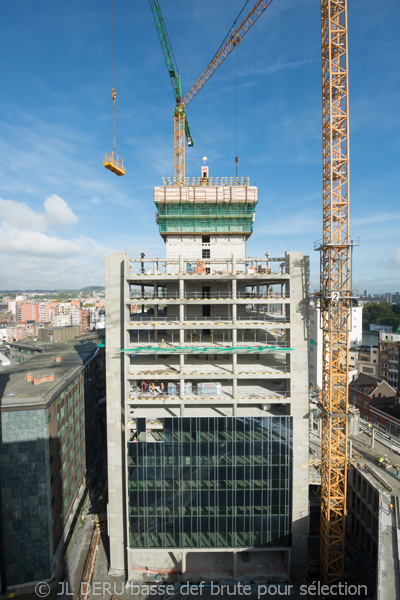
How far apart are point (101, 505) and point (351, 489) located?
1548 inches

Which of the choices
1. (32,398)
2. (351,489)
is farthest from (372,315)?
(32,398)

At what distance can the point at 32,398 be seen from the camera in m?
34.5

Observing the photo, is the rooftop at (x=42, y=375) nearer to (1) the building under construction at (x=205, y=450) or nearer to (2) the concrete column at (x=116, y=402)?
(2) the concrete column at (x=116, y=402)

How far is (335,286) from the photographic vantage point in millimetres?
34781

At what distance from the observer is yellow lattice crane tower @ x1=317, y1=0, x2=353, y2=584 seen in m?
34.2

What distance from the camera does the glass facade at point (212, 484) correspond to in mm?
32500

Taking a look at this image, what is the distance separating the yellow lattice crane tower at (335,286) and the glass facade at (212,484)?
564cm

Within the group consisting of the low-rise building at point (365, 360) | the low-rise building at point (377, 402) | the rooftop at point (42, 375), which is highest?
the rooftop at point (42, 375)

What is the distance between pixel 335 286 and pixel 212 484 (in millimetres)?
27680

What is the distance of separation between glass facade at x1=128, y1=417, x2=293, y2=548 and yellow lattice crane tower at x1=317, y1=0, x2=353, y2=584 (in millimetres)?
5643

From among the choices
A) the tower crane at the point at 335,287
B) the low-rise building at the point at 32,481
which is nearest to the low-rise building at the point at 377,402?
the tower crane at the point at 335,287

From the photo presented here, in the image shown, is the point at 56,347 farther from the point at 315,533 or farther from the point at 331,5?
the point at 331,5

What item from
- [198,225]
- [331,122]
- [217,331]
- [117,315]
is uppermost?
[331,122]

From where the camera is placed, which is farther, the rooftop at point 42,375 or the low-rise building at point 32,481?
the rooftop at point 42,375
